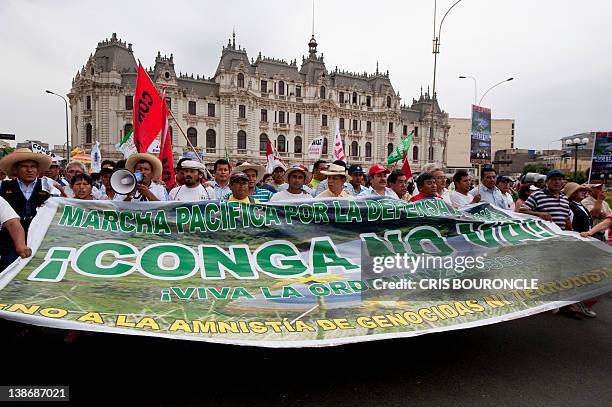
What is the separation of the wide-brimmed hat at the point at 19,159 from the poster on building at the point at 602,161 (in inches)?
344

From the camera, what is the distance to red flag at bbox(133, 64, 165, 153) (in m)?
7.12

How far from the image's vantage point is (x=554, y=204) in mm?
5266

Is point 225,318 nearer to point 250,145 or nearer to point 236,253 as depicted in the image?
point 236,253

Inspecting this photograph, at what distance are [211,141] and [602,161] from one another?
50.5m

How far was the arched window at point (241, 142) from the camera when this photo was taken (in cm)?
5528

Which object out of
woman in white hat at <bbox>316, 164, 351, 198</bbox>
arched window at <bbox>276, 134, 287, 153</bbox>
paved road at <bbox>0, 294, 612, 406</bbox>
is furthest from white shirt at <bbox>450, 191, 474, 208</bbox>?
arched window at <bbox>276, 134, 287, 153</bbox>

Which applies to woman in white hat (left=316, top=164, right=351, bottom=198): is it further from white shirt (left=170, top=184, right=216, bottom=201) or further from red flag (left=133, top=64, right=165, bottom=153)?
red flag (left=133, top=64, right=165, bottom=153)

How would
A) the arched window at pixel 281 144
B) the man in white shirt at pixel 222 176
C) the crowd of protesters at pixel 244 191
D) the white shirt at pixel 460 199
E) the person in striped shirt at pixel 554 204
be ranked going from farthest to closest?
the arched window at pixel 281 144 < the man in white shirt at pixel 222 176 < the white shirt at pixel 460 199 < the person in striped shirt at pixel 554 204 < the crowd of protesters at pixel 244 191

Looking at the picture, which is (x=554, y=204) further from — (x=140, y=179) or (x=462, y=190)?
(x=140, y=179)

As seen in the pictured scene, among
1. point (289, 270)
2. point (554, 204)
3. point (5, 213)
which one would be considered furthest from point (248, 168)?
point (554, 204)

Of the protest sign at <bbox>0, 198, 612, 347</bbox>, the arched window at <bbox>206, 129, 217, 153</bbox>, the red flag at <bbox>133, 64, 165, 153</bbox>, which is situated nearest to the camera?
the protest sign at <bbox>0, 198, 612, 347</bbox>

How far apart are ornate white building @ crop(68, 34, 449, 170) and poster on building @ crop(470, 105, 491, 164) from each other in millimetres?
31174

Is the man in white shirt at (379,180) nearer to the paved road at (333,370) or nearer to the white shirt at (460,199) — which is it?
the white shirt at (460,199)

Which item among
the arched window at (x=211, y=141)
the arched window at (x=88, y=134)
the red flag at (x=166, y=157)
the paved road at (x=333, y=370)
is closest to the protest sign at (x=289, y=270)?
the paved road at (x=333, y=370)
